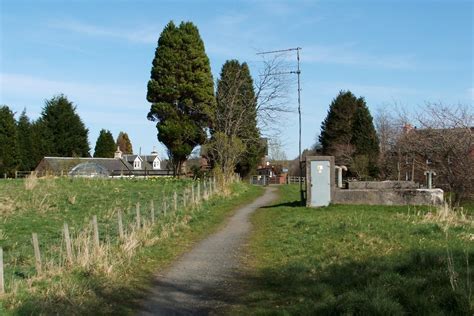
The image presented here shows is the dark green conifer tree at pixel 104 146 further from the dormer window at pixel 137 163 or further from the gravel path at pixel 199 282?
the gravel path at pixel 199 282

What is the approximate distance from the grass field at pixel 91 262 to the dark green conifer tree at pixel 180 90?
1942 cm

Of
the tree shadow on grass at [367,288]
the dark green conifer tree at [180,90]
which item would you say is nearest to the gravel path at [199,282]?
the tree shadow on grass at [367,288]

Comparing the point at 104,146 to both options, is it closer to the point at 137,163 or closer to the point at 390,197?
the point at 137,163

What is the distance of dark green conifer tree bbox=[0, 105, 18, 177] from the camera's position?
63719 mm

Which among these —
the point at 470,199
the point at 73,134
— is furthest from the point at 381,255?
the point at 73,134

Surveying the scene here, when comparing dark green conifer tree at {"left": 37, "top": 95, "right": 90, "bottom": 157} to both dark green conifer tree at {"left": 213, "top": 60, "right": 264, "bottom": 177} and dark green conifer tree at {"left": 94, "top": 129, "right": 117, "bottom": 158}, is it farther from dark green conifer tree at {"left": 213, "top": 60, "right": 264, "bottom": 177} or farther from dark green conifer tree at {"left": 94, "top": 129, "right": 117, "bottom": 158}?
dark green conifer tree at {"left": 213, "top": 60, "right": 264, "bottom": 177}

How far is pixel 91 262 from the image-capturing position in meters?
9.99

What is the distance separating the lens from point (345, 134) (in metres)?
64.3

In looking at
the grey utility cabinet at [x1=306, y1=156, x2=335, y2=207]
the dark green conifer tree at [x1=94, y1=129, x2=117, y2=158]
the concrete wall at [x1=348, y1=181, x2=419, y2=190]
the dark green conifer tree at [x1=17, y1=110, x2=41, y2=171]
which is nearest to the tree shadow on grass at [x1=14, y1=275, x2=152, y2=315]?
the grey utility cabinet at [x1=306, y1=156, x2=335, y2=207]

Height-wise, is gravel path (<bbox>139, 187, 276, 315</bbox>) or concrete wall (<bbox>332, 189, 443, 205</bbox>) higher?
concrete wall (<bbox>332, 189, 443, 205</bbox>)

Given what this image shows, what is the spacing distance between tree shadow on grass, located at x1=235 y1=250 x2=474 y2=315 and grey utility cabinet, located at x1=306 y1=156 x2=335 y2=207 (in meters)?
13.1

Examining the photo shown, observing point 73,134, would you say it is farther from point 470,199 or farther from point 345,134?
point 470,199

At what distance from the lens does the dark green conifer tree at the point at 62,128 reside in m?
73.2

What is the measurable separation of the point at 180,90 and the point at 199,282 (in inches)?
1482
